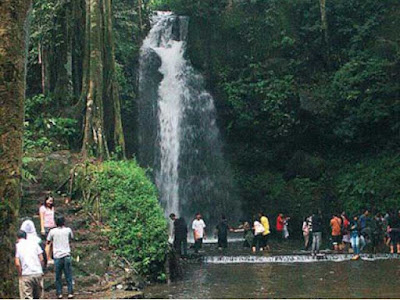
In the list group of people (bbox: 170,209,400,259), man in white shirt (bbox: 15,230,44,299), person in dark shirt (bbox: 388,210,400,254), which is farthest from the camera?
person in dark shirt (bbox: 388,210,400,254)

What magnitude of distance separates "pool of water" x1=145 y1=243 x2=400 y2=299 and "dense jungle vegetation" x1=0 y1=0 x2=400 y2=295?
336 inches

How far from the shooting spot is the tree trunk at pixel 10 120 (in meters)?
4.78

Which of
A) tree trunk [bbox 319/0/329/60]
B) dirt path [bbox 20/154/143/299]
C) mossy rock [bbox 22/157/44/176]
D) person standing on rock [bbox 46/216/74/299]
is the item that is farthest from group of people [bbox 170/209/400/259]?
tree trunk [bbox 319/0/329/60]

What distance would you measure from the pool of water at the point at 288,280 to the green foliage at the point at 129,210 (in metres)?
0.77

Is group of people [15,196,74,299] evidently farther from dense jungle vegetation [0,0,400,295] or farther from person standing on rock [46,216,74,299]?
dense jungle vegetation [0,0,400,295]

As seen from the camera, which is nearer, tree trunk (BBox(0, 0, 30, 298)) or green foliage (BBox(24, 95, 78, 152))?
tree trunk (BBox(0, 0, 30, 298))

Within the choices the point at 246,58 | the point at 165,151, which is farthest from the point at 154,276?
the point at 246,58

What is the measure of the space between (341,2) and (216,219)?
465 inches

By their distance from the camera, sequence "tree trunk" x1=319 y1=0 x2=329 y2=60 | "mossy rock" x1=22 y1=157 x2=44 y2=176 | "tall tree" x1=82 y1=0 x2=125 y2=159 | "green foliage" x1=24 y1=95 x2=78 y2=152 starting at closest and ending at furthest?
"mossy rock" x1=22 y1=157 x2=44 y2=176
"tall tree" x1=82 y1=0 x2=125 y2=159
"green foliage" x1=24 y1=95 x2=78 y2=152
"tree trunk" x1=319 y1=0 x2=329 y2=60

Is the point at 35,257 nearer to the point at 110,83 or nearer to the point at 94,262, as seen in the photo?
the point at 94,262

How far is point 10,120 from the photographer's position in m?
→ 4.93

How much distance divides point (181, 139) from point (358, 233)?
10.6 meters

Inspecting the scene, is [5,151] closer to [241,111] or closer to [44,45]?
[44,45]

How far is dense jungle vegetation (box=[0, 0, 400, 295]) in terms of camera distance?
23.0m
